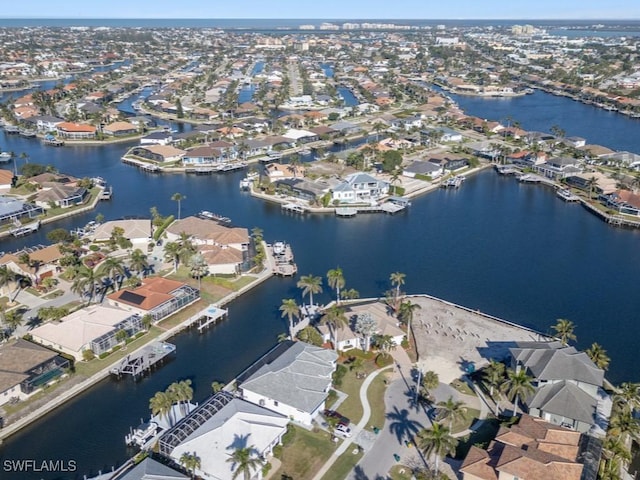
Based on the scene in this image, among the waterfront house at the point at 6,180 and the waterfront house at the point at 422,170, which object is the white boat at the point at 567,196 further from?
the waterfront house at the point at 6,180

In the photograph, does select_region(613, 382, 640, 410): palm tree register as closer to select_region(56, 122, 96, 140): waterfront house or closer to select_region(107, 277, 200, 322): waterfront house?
select_region(107, 277, 200, 322): waterfront house

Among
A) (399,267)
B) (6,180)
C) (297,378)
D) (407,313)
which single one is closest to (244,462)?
(297,378)

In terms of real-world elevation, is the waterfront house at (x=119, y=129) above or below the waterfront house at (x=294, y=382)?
above

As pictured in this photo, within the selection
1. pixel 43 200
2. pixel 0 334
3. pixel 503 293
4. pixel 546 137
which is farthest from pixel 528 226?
pixel 43 200

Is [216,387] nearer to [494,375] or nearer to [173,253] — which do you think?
[494,375]

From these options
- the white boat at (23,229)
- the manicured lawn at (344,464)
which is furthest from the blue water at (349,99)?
the manicured lawn at (344,464)

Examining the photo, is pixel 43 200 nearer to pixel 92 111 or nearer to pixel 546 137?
pixel 92 111

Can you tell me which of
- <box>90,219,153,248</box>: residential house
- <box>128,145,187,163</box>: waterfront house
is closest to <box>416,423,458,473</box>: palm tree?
<box>90,219,153,248</box>: residential house

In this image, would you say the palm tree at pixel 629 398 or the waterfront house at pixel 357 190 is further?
the waterfront house at pixel 357 190
